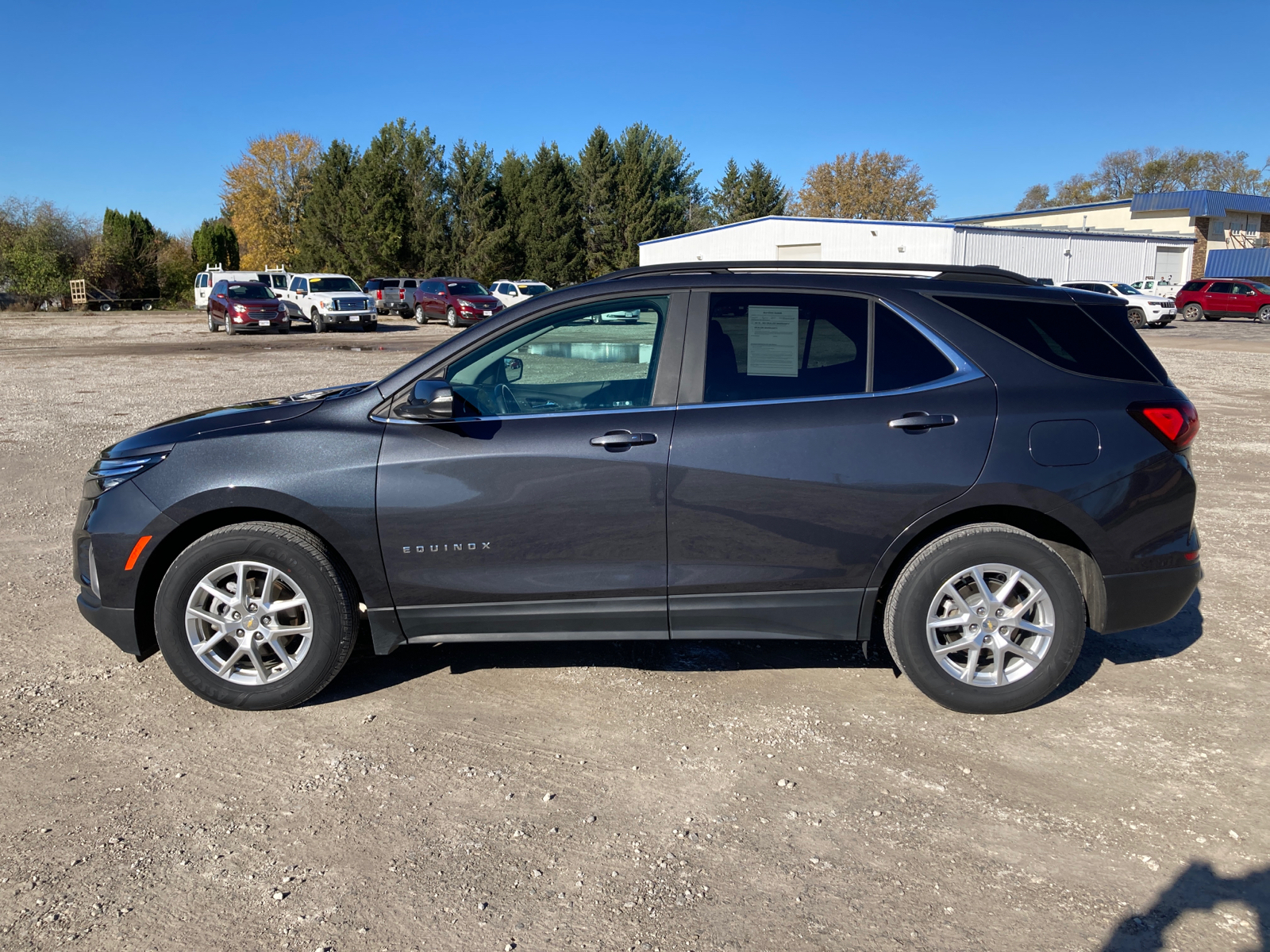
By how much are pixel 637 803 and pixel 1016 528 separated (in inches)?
75.3

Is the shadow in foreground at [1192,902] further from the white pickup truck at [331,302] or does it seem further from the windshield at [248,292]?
the white pickup truck at [331,302]

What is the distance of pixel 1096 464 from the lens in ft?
12.2

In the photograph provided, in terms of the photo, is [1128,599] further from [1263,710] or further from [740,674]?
[740,674]

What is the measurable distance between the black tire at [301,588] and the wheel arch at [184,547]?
0.03m

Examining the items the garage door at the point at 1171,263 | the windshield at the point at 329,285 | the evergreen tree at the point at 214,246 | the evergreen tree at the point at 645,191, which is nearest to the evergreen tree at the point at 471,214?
the evergreen tree at the point at 645,191

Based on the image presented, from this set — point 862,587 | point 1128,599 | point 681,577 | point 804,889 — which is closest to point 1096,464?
point 1128,599

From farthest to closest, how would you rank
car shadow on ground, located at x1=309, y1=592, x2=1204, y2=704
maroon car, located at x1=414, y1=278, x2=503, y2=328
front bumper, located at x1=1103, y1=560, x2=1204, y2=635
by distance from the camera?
maroon car, located at x1=414, y1=278, x2=503, y2=328 < car shadow on ground, located at x1=309, y1=592, x2=1204, y2=704 < front bumper, located at x1=1103, y1=560, x2=1204, y2=635

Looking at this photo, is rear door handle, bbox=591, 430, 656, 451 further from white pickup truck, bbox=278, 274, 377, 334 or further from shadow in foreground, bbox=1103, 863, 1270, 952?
white pickup truck, bbox=278, 274, 377, 334

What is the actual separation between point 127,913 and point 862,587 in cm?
276

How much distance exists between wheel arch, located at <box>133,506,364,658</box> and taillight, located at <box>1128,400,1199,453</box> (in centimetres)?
328

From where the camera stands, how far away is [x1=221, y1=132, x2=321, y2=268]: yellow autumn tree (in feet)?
243

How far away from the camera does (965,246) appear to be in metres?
39.4

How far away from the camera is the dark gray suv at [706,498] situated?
144 inches

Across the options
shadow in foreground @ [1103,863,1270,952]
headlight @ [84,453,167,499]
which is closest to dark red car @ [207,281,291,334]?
headlight @ [84,453,167,499]
